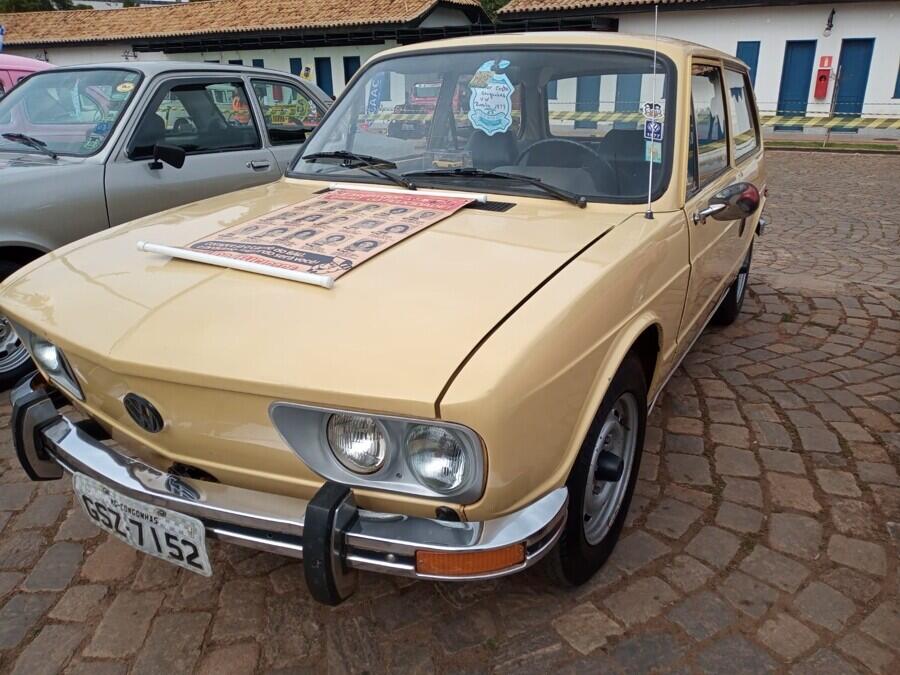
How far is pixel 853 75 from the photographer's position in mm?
20359

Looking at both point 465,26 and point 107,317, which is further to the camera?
point 465,26

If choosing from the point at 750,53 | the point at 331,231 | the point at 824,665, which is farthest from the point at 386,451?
the point at 750,53

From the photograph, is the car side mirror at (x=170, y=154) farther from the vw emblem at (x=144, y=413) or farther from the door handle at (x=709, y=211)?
the door handle at (x=709, y=211)

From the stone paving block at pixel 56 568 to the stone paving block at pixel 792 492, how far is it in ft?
8.78

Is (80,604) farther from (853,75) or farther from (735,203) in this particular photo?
(853,75)

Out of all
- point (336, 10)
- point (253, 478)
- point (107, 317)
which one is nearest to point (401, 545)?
point (253, 478)

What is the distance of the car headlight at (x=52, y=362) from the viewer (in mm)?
2070

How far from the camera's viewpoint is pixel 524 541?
63.4 inches

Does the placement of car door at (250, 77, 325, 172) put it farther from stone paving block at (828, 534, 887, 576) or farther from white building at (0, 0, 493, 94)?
white building at (0, 0, 493, 94)

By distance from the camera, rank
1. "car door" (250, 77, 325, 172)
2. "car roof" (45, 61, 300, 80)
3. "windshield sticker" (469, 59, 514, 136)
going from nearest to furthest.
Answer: "windshield sticker" (469, 59, 514, 136) → "car roof" (45, 61, 300, 80) → "car door" (250, 77, 325, 172)

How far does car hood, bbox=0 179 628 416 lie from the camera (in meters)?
1.54

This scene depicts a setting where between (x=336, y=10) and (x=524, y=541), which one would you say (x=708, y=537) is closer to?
(x=524, y=541)

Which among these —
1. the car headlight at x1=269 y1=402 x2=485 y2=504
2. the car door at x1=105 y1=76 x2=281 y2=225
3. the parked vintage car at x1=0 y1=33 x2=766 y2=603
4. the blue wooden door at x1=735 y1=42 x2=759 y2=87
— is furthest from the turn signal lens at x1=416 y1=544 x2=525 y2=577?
the blue wooden door at x1=735 y1=42 x2=759 y2=87

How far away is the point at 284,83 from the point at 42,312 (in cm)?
386
